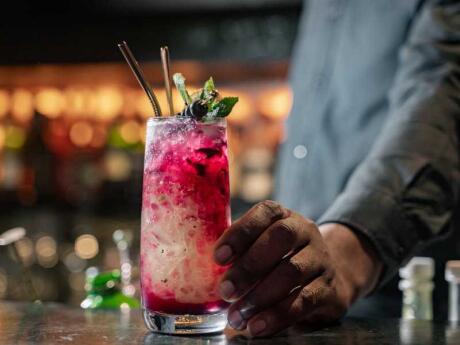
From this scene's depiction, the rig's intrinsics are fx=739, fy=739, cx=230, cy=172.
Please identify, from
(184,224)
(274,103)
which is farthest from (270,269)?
(274,103)

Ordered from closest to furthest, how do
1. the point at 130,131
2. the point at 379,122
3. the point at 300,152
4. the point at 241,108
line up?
the point at 379,122 → the point at 300,152 → the point at 241,108 → the point at 130,131

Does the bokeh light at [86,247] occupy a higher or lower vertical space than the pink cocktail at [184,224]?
lower

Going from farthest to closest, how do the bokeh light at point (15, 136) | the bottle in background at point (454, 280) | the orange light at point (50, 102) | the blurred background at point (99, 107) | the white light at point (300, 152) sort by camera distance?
the bokeh light at point (15, 136) → the orange light at point (50, 102) → the blurred background at point (99, 107) → the white light at point (300, 152) → the bottle in background at point (454, 280)

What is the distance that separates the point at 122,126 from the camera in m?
4.52

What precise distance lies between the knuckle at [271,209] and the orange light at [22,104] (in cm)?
384

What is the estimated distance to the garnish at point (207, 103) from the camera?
102 centimetres

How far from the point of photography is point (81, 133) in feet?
15.1

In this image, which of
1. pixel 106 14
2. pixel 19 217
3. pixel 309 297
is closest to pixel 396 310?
pixel 309 297

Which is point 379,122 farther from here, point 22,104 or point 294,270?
point 22,104

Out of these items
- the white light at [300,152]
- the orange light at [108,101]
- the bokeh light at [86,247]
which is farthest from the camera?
the orange light at [108,101]

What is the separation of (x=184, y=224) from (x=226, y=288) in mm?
111

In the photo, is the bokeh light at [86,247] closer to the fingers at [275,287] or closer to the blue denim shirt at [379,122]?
the blue denim shirt at [379,122]

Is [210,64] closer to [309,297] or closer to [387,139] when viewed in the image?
[387,139]

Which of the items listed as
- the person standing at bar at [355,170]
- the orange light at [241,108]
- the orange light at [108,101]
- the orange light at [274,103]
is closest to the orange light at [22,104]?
the orange light at [108,101]
